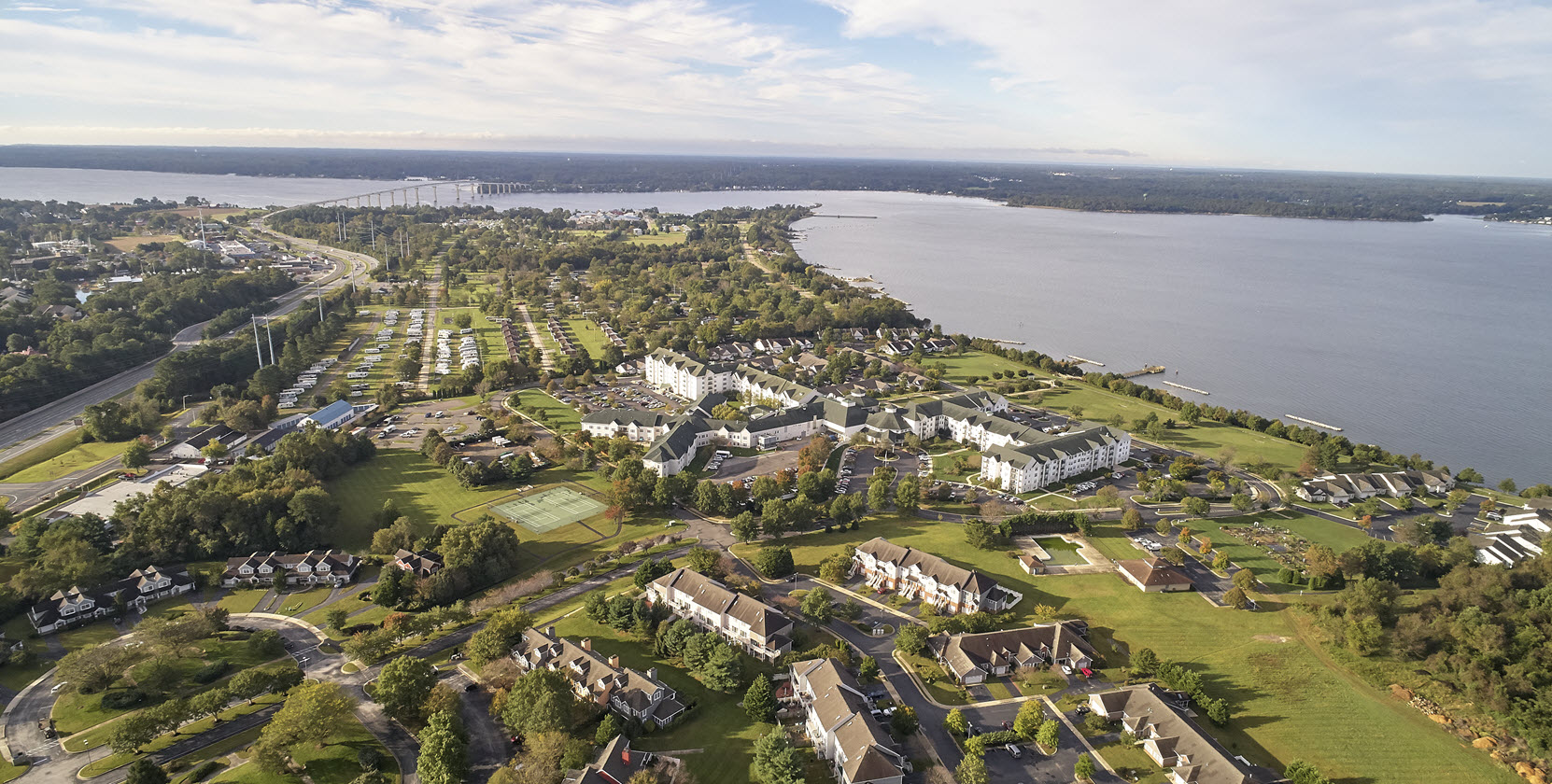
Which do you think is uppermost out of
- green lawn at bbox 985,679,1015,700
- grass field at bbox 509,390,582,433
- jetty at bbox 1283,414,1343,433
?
jetty at bbox 1283,414,1343,433

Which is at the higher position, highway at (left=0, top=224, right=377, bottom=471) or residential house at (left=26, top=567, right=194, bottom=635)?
highway at (left=0, top=224, right=377, bottom=471)

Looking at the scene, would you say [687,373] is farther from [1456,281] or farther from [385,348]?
[1456,281]

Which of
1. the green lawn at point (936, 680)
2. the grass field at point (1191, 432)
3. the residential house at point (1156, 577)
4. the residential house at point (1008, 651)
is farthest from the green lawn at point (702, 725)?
the grass field at point (1191, 432)

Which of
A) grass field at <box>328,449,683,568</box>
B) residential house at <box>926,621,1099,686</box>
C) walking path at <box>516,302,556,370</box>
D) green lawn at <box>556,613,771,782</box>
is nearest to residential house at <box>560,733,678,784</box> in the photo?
green lawn at <box>556,613,771,782</box>

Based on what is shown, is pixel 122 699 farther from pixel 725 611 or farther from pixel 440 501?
pixel 725 611

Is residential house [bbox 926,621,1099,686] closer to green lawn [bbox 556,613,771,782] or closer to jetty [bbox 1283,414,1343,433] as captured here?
green lawn [bbox 556,613,771,782]

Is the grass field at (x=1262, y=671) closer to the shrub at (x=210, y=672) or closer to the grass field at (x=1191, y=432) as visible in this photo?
the grass field at (x=1191, y=432)

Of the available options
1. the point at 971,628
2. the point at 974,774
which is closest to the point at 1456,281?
the point at 971,628
